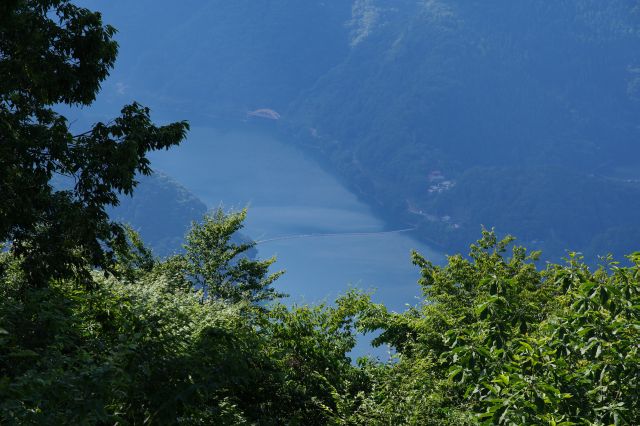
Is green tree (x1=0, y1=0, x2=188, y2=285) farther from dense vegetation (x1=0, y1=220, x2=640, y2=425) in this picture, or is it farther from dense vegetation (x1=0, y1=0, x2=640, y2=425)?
dense vegetation (x1=0, y1=220, x2=640, y2=425)

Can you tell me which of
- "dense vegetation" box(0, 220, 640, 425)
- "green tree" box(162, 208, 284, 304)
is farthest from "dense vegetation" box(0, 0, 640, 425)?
"green tree" box(162, 208, 284, 304)

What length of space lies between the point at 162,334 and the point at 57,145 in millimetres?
5051

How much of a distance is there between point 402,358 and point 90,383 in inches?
405

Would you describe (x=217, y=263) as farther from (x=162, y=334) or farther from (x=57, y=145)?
(x=162, y=334)

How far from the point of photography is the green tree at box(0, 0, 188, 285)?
12719mm

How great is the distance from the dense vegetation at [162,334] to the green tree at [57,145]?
0.13ft

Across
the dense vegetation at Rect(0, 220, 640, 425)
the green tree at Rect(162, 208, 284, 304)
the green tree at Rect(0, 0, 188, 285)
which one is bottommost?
the dense vegetation at Rect(0, 220, 640, 425)

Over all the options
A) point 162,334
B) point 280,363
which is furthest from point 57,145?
point 280,363

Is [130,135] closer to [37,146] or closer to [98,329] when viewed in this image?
[37,146]

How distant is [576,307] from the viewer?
8586 mm

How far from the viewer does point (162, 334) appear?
10.5m

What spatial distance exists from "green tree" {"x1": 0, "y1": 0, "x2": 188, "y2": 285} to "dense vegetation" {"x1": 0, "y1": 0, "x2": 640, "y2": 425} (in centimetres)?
4

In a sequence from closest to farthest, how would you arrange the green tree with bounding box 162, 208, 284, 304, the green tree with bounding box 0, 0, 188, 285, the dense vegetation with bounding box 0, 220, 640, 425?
the dense vegetation with bounding box 0, 220, 640, 425 < the green tree with bounding box 0, 0, 188, 285 < the green tree with bounding box 162, 208, 284, 304

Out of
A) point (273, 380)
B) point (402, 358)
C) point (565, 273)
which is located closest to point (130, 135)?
point (273, 380)
